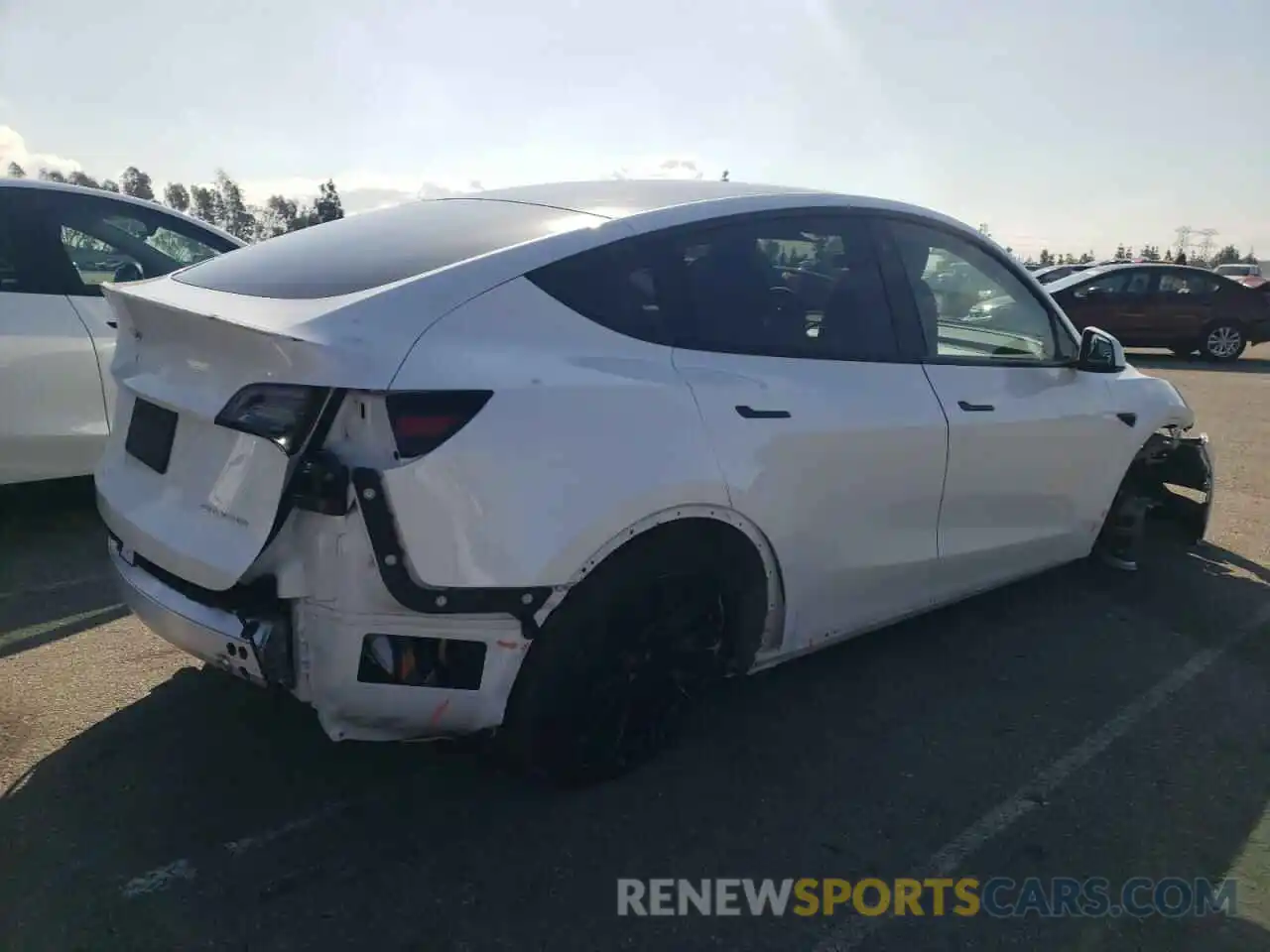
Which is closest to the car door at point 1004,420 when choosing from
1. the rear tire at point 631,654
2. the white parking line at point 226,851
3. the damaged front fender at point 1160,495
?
the damaged front fender at point 1160,495

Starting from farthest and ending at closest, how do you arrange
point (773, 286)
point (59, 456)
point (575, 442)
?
point (59, 456)
point (773, 286)
point (575, 442)

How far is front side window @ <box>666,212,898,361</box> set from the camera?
2701mm

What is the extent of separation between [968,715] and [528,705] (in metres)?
1.71

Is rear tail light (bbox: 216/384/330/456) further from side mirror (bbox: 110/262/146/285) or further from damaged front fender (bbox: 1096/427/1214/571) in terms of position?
damaged front fender (bbox: 1096/427/1214/571)

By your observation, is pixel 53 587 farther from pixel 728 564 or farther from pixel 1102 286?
pixel 1102 286

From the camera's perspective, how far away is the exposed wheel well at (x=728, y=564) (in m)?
2.37

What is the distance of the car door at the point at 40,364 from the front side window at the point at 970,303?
3.80 meters

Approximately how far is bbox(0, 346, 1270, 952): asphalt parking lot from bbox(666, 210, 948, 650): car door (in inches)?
16.7

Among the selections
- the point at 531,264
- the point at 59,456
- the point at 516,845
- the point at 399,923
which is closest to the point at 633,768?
the point at 516,845

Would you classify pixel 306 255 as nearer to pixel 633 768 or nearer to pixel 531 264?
→ pixel 531 264

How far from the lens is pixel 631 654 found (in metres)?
2.55

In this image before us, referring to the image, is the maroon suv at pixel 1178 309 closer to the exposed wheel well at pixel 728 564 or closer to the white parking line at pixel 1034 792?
the white parking line at pixel 1034 792

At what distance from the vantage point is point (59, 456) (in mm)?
4449

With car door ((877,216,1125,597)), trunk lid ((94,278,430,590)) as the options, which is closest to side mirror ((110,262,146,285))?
trunk lid ((94,278,430,590))
